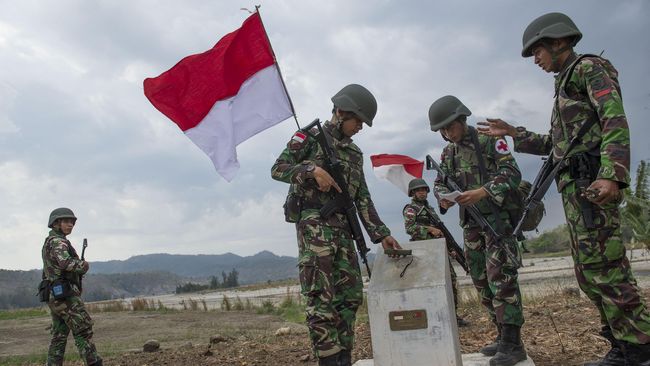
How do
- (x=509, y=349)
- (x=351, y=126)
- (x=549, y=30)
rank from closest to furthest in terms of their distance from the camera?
(x=549, y=30) → (x=509, y=349) → (x=351, y=126)

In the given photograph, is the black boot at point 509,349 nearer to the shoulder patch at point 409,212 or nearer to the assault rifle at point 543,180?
the assault rifle at point 543,180

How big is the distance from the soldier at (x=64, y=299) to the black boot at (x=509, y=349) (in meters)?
5.02

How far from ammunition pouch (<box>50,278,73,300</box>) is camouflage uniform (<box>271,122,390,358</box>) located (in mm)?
4227

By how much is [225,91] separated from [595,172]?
11.7 feet

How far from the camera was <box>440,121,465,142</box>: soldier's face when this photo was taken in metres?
4.81

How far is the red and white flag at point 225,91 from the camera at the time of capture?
5.35m

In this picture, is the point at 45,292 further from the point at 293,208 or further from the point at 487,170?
the point at 487,170

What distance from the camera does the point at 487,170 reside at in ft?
15.6

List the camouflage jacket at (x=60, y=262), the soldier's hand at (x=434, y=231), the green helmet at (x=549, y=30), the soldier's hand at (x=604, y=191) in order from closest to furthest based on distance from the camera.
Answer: the soldier's hand at (x=604, y=191)
the green helmet at (x=549, y=30)
the camouflage jacket at (x=60, y=262)
the soldier's hand at (x=434, y=231)

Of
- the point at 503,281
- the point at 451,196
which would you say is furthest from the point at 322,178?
the point at 503,281

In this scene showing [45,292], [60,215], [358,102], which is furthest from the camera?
[60,215]

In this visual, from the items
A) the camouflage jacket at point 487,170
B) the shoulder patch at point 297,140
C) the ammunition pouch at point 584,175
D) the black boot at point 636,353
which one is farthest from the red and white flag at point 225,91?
the black boot at point 636,353

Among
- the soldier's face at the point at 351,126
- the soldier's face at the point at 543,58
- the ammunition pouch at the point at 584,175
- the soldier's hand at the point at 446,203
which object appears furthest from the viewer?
the soldier's hand at the point at 446,203

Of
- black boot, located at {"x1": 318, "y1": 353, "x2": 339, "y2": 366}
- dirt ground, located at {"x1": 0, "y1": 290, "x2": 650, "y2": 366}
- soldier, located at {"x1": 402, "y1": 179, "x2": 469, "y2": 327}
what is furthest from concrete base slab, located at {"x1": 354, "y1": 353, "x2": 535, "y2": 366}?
soldier, located at {"x1": 402, "y1": 179, "x2": 469, "y2": 327}
